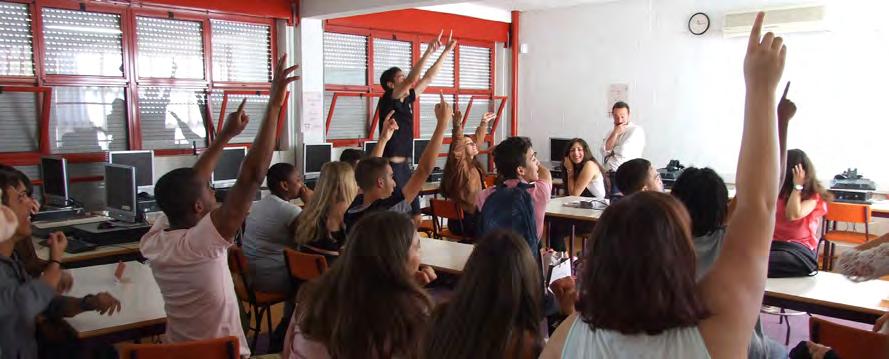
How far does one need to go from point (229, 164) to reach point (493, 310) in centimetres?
522

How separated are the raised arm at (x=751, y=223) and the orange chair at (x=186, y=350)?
4.80ft

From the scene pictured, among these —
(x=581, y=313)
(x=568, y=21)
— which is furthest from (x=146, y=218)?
(x=568, y=21)

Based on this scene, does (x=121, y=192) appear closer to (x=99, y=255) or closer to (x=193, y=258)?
(x=99, y=255)

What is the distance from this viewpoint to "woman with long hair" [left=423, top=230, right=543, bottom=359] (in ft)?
5.19

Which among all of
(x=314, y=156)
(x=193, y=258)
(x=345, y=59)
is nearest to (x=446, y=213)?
(x=314, y=156)

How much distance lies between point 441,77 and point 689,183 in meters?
6.60

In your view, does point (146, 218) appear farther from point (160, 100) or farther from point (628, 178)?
point (628, 178)

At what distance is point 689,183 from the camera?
242cm

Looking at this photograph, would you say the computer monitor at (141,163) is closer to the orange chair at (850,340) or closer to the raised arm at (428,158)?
the raised arm at (428,158)

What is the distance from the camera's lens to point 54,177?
5.05 m

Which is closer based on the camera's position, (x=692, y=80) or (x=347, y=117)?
(x=347, y=117)

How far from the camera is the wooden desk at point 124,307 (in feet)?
8.10

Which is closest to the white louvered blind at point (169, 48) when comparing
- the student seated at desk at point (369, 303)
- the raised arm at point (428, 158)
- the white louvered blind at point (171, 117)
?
the white louvered blind at point (171, 117)

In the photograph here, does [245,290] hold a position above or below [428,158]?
below
